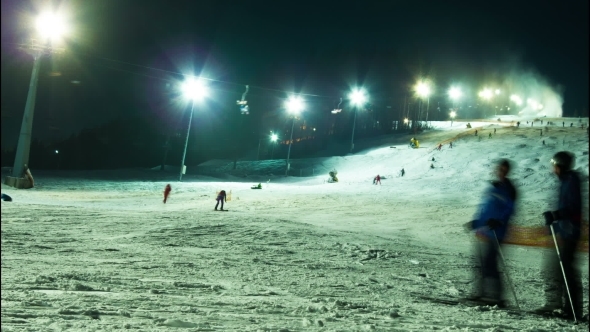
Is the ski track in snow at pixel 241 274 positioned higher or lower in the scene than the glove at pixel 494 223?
lower

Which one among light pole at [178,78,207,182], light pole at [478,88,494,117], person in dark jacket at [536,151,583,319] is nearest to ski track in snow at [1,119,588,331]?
person in dark jacket at [536,151,583,319]

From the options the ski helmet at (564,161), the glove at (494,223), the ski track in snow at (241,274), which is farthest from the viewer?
the glove at (494,223)

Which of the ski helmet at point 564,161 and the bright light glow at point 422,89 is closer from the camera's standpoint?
the ski helmet at point 564,161

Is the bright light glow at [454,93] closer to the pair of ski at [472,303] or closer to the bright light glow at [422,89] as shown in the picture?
the bright light glow at [422,89]

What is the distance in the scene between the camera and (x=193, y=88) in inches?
1438

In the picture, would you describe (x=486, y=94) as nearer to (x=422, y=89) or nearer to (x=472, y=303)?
→ (x=422, y=89)

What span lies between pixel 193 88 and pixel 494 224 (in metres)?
33.4

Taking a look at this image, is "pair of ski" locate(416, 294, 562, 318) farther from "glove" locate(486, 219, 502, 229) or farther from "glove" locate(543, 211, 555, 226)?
"glove" locate(543, 211, 555, 226)

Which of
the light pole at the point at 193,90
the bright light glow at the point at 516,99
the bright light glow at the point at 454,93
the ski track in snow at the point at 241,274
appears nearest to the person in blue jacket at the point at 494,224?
the ski track in snow at the point at 241,274

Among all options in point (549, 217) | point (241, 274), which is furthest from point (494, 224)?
point (241, 274)

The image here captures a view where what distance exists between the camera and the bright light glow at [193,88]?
36438 millimetres

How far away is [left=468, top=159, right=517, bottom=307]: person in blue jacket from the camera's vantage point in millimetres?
5707

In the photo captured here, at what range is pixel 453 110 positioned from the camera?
9600 cm

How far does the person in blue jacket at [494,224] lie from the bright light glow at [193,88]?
108 ft
